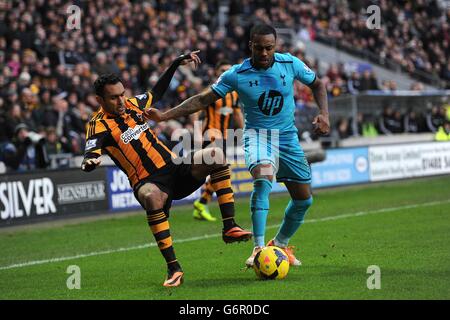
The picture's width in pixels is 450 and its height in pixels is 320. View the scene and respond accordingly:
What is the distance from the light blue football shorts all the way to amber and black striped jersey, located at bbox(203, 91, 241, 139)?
19.9 ft

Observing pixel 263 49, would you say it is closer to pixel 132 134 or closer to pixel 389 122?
pixel 132 134

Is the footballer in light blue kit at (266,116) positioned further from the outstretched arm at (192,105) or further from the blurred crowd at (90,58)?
the blurred crowd at (90,58)

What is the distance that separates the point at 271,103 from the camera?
28.7 ft

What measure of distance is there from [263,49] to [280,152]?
1156 millimetres

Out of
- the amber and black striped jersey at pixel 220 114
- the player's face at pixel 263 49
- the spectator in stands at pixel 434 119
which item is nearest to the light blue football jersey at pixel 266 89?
the player's face at pixel 263 49

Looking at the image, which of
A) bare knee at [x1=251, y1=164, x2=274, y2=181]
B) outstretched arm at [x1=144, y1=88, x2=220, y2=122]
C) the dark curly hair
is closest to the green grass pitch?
bare knee at [x1=251, y1=164, x2=274, y2=181]

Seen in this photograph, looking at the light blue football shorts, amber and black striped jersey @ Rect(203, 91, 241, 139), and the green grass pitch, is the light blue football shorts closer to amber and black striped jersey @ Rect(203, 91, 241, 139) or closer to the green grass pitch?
the green grass pitch

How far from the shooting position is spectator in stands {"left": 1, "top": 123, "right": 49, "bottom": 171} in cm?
1653

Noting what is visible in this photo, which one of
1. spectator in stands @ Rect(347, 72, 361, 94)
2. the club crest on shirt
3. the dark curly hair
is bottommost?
the club crest on shirt

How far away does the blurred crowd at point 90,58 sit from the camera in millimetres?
17609

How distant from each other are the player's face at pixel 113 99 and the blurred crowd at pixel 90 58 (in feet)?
27.6

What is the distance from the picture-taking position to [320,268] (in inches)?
353

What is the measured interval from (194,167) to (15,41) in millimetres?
12223

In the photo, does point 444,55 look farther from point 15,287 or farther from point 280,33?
point 15,287
